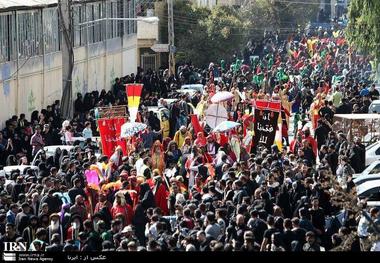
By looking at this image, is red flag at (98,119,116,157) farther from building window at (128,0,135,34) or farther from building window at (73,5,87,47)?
building window at (128,0,135,34)

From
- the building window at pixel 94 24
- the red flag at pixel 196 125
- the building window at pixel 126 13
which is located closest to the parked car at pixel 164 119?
the red flag at pixel 196 125

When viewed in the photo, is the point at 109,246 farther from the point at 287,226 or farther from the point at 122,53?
the point at 122,53

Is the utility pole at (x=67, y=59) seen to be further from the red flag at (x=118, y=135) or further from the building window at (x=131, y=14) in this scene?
the building window at (x=131, y=14)

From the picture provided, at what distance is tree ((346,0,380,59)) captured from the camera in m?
37.0

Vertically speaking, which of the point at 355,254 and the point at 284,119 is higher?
the point at 355,254

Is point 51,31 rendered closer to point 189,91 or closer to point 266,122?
point 189,91

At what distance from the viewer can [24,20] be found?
137ft

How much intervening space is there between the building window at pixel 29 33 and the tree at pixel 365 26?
27.8 feet

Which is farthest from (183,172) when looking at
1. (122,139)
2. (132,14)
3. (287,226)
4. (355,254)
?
(132,14)

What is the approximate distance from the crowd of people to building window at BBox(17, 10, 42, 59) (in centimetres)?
214

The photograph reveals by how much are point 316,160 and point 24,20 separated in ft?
42.6

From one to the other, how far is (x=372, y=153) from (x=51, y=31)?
15553mm

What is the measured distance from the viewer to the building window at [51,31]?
44656mm

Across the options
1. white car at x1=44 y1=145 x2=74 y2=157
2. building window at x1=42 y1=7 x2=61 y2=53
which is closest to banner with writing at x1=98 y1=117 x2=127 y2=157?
white car at x1=44 y1=145 x2=74 y2=157
